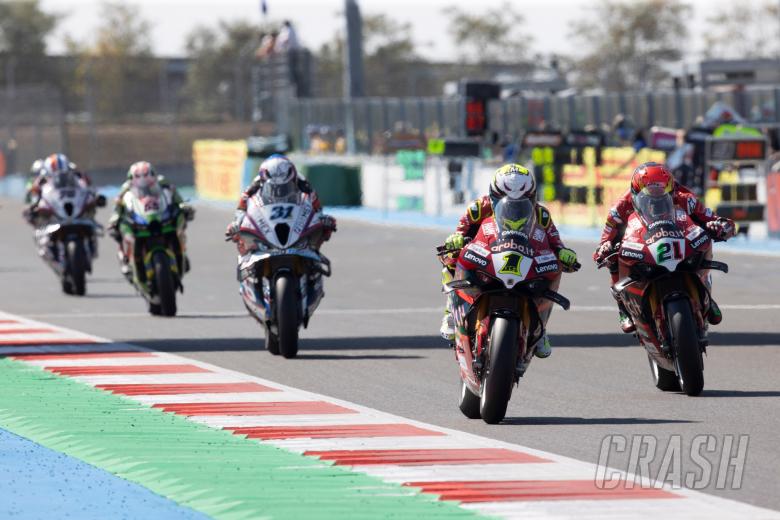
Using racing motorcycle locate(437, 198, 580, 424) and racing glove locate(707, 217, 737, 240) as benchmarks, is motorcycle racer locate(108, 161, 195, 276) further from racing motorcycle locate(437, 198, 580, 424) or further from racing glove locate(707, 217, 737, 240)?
racing motorcycle locate(437, 198, 580, 424)

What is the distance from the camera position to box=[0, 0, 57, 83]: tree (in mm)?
100562

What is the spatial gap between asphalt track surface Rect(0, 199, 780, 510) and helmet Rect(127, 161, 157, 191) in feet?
4.17

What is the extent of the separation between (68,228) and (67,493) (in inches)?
515

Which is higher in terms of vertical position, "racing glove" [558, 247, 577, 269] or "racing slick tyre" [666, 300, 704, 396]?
"racing glove" [558, 247, 577, 269]

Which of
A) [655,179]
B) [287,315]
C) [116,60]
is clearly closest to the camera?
[655,179]

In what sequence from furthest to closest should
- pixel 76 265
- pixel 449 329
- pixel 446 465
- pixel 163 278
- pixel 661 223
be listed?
pixel 76 265
pixel 163 278
pixel 661 223
pixel 449 329
pixel 446 465

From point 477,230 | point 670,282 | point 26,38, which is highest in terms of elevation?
point 26,38

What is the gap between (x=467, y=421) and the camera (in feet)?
35.0

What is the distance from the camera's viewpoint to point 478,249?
412 inches

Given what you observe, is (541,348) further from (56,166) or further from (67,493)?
(56,166)

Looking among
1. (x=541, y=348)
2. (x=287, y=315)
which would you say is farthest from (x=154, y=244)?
(x=541, y=348)

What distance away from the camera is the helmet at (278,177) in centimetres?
Result: 1486

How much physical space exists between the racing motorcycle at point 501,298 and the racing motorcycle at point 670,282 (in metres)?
0.95

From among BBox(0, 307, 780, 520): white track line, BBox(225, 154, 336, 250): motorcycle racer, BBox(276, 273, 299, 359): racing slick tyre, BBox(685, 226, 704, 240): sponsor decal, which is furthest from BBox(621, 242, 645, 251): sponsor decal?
BBox(225, 154, 336, 250): motorcycle racer
